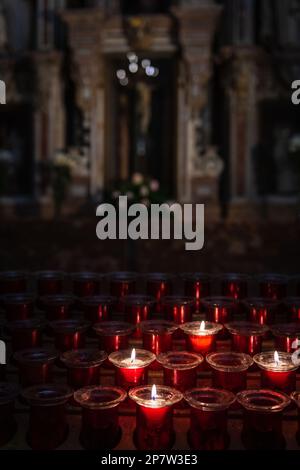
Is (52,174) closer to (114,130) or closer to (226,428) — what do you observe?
(114,130)

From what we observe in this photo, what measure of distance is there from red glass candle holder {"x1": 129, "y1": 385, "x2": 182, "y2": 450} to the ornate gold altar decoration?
7562mm

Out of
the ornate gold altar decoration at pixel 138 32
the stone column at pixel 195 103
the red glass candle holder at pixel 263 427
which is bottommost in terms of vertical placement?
the red glass candle holder at pixel 263 427

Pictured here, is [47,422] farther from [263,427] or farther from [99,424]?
[263,427]

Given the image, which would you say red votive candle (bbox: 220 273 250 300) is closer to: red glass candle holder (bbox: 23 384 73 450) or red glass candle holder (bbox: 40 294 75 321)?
red glass candle holder (bbox: 40 294 75 321)

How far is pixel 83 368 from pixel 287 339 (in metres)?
0.71

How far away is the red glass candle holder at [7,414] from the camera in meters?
1.58

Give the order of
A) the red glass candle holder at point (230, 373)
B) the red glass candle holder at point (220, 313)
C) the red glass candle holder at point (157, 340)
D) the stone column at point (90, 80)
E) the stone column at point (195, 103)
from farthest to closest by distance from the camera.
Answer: the stone column at point (90, 80), the stone column at point (195, 103), the red glass candle holder at point (220, 313), the red glass candle holder at point (157, 340), the red glass candle holder at point (230, 373)

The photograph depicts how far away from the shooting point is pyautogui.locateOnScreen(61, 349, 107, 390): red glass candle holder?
180 centimetres

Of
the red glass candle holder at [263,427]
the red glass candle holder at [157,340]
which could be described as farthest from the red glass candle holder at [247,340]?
the red glass candle holder at [263,427]

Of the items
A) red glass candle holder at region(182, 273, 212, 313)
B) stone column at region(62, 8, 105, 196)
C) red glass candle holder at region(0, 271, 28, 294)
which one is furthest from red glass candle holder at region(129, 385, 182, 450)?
stone column at region(62, 8, 105, 196)

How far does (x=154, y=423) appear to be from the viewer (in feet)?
5.05

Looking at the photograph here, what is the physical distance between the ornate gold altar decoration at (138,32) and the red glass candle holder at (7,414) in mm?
7520

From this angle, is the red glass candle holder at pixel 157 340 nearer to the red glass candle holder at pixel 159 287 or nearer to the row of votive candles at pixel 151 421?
the row of votive candles at pixel 151 421

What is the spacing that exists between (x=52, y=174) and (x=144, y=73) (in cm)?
209
